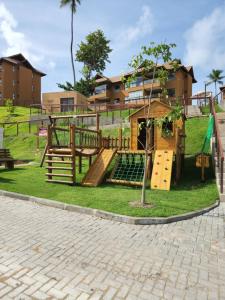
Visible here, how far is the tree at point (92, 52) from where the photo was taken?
55.3 metres

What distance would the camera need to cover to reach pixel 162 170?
378 inches

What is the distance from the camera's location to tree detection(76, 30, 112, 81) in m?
55.3

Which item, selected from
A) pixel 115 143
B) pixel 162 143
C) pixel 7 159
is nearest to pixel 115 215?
pixel 162 143

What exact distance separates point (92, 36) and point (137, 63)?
5288 cm

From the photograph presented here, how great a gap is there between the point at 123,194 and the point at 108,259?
159 inches

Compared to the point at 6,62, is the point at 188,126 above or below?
below

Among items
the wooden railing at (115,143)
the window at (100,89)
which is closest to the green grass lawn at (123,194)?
the wooden railing at (115,143)

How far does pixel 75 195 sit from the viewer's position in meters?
8.00

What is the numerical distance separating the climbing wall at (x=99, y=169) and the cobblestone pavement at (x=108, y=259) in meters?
3.44

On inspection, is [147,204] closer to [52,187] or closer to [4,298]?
[52,187]

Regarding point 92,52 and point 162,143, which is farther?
point 92,52

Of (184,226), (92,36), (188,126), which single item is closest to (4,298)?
(184,226)

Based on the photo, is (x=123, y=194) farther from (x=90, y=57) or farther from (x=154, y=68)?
(x=90, y=57)

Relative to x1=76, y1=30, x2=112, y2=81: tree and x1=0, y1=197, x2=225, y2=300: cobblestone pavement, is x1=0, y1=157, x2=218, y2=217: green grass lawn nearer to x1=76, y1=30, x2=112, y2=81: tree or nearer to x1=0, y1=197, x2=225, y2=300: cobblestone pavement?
x1=0, y1=197, x2=225, y2=300: cobblestone pavement
